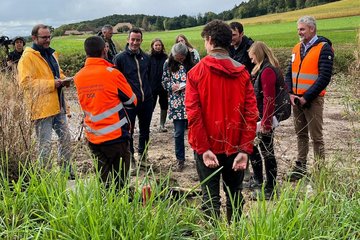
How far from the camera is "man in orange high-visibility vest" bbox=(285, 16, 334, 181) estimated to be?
5656 millimetres

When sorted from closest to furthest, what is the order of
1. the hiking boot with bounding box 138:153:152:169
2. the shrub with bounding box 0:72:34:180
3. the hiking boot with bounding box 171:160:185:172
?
the hiking boot with bounding box 138:153:152:169 < the shrub with bounding box 0:72:34:180 < the hiking boot with bounding box 171:160:185:172

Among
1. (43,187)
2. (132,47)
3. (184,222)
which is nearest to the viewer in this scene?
(184,222)

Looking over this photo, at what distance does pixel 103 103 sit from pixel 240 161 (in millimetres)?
1522

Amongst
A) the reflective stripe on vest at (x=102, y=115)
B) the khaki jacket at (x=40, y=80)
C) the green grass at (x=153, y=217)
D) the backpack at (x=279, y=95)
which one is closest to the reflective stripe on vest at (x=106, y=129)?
the reflective stripe on vest at (x=102, y=115)

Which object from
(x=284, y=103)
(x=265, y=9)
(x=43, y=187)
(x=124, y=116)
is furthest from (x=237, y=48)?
(x=265, y=9)

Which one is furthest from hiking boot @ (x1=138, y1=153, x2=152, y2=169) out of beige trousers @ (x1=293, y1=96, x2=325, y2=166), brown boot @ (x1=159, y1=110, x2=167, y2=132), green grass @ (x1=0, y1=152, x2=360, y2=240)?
brown boot @ (x1=159, y1=110, x2=167, y2=132)

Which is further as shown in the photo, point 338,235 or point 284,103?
point 284,103

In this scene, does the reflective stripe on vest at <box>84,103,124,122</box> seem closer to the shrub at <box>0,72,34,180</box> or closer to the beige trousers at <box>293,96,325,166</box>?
the shrub at <box>0,72,34,180</box>

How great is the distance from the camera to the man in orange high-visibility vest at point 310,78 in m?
5.66

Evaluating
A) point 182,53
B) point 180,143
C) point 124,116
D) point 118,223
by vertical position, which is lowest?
point 180,143

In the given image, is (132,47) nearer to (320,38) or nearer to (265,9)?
(320,38)

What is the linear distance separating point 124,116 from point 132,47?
6.15ft

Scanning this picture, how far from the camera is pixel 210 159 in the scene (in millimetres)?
3691

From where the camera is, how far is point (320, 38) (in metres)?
5.79
